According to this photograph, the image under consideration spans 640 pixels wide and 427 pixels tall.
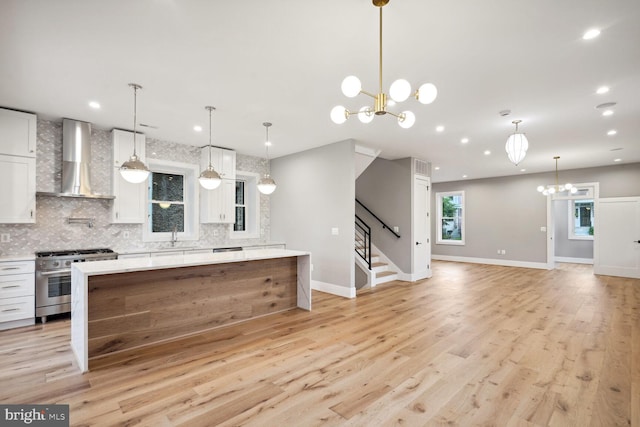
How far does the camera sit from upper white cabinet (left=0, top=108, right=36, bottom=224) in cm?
402

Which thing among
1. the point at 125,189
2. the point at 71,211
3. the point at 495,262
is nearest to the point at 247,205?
the point at 125,189

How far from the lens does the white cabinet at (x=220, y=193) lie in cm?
597

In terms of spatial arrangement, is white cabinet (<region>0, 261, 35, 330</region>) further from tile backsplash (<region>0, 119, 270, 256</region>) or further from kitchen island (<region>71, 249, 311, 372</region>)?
kitchen island (<region>71, 249, 311, 372</region>)

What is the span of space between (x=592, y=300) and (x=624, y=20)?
4979mm

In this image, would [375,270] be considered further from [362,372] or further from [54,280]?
[54,280]

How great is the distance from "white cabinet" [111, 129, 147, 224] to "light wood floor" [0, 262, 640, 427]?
1702mm

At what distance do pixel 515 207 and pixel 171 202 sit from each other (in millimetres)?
9574

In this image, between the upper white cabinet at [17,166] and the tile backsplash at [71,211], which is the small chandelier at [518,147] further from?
the upper white cabinet at [17,166]

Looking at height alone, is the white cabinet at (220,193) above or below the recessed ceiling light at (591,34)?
below

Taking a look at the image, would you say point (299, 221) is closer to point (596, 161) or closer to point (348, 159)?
point (348, 159)

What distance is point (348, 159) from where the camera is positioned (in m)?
5.57

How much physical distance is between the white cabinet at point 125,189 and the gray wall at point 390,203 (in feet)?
16.6

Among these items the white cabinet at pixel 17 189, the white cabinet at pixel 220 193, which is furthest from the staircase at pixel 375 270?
the white cabinet at pixel 17 189

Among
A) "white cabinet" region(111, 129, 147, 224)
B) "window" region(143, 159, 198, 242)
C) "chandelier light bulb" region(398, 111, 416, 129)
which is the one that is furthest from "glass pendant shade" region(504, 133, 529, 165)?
"white cabinet" region(111, 129, 147, 224)
